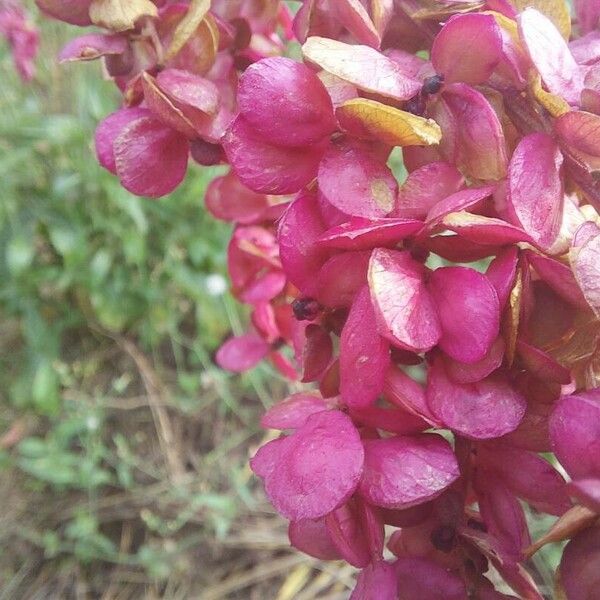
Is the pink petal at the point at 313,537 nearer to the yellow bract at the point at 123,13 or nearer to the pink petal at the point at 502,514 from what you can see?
the pink petal at the point at 502,514

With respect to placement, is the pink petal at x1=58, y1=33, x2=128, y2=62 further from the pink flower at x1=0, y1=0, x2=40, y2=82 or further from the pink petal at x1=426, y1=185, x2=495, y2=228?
the pink flower at x1=0, y1=0, x2=40, y2=82

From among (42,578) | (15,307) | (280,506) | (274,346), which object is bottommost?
(42,578)

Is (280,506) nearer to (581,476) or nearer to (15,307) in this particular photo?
(581,476)

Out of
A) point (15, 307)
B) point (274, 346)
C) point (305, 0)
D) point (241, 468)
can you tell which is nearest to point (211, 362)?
point (241, 468)

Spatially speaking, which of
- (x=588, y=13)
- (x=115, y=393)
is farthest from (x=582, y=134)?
(x=115, y=393)

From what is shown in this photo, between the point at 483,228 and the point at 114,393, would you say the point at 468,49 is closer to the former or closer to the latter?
the point at 483,228
